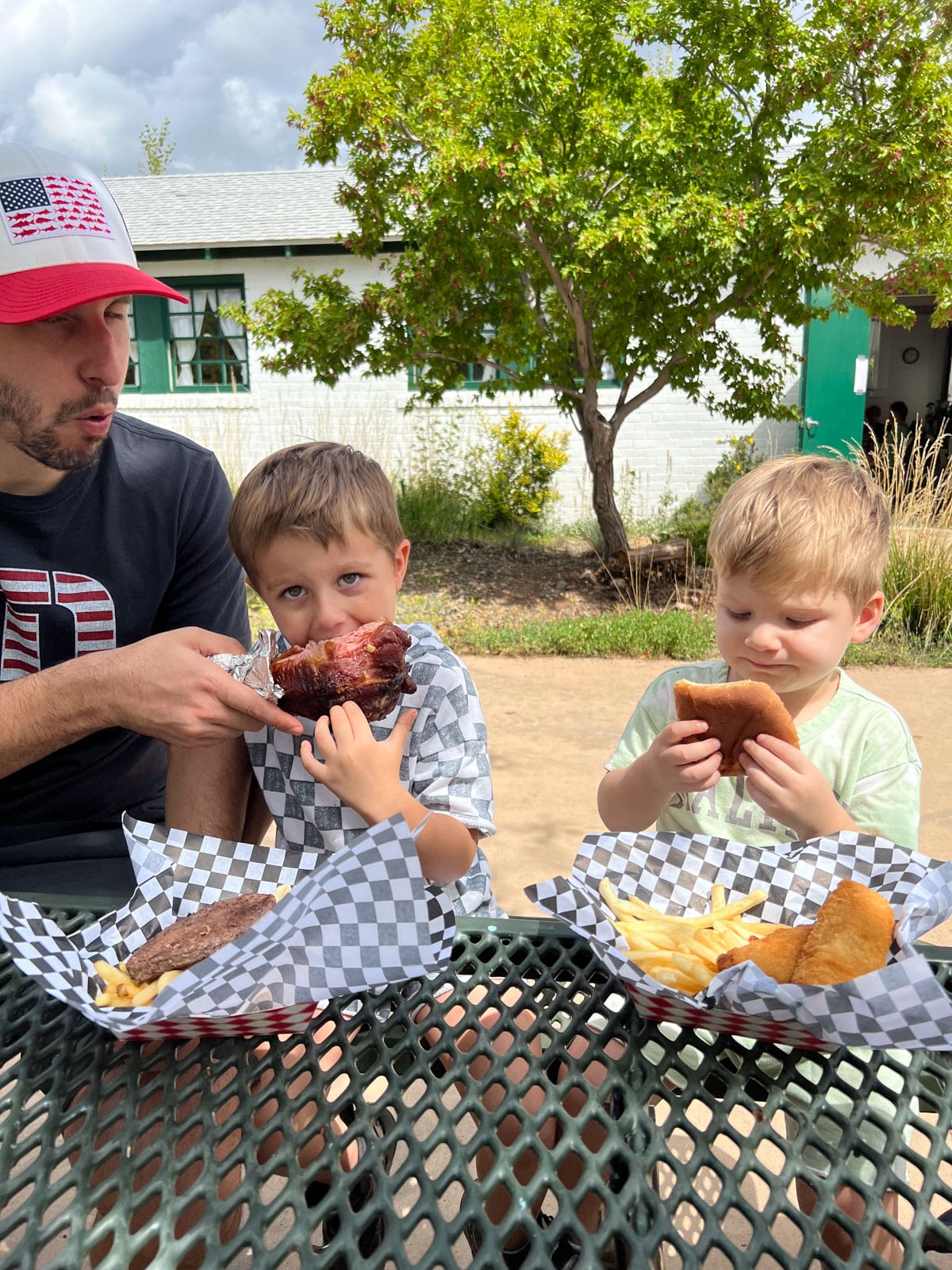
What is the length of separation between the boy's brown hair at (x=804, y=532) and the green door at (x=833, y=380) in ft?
41.1

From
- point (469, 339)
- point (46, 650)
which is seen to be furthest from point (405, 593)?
point (46, 650)

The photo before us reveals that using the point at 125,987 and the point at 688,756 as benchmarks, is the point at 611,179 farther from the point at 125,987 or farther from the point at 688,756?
the point at 125,987

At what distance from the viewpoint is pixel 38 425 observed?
2.15 meters

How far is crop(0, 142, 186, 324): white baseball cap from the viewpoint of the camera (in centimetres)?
210

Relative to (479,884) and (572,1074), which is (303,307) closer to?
(479,884)

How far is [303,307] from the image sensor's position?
10.0m

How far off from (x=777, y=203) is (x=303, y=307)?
502 centimetres

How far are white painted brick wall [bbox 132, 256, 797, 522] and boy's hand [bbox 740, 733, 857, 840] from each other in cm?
1242

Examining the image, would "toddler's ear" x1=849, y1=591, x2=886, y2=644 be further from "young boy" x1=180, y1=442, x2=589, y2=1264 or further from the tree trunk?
the tree trunk

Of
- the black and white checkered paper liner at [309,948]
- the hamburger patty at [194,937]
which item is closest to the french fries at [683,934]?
the black and white checkered paper liner at [309,948]

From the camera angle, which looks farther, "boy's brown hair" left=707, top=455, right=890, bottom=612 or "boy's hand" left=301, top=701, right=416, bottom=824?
"boy's brown hair" left=707, top=455, right=890, bottom=612

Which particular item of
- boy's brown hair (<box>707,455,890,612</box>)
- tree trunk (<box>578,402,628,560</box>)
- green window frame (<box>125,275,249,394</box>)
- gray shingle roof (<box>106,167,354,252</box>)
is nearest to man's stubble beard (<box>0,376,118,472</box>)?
boy's brown hair (<box>707,455,890,612</box>)

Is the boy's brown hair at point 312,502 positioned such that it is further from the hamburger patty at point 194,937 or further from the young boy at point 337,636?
the hamburger patty at point 194,937

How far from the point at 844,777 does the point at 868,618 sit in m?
0.38
